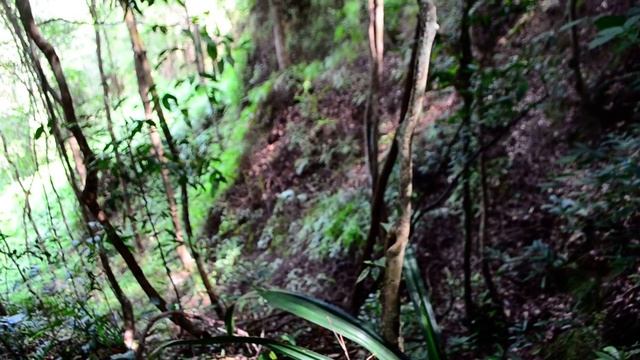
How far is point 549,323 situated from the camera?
309 cm

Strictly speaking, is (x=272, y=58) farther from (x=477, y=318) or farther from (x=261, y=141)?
(x=477, y=318)

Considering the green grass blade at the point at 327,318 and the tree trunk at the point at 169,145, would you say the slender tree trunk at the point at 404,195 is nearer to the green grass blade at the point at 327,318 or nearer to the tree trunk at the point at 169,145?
the green grass blade at the point at 327,318

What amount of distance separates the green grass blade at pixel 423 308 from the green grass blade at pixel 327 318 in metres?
0.14

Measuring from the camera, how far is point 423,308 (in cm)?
171

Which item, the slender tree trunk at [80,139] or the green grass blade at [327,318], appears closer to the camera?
the green grass blade at [327,318]

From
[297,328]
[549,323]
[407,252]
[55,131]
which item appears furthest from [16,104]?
[549,323]

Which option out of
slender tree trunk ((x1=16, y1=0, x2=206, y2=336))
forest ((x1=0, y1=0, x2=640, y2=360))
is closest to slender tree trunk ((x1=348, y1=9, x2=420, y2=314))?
forest ((x1=0, y1=0, x2=640, y2=360))

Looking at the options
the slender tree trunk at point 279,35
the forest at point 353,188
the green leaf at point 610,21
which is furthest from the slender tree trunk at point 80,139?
the slender tree trunk at point 279,35

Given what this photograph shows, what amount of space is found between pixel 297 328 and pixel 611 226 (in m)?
2.26

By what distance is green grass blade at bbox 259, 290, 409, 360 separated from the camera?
1431 mm

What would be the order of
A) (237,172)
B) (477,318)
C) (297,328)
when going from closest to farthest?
(477,318) → (297,328) → (237,172)

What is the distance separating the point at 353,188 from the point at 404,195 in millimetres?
4109

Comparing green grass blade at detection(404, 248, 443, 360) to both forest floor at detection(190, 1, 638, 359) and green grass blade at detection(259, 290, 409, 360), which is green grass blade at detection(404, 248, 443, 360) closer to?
green grass blade at detection(259, 290, 409, 360)

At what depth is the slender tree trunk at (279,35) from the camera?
824 centimetres
